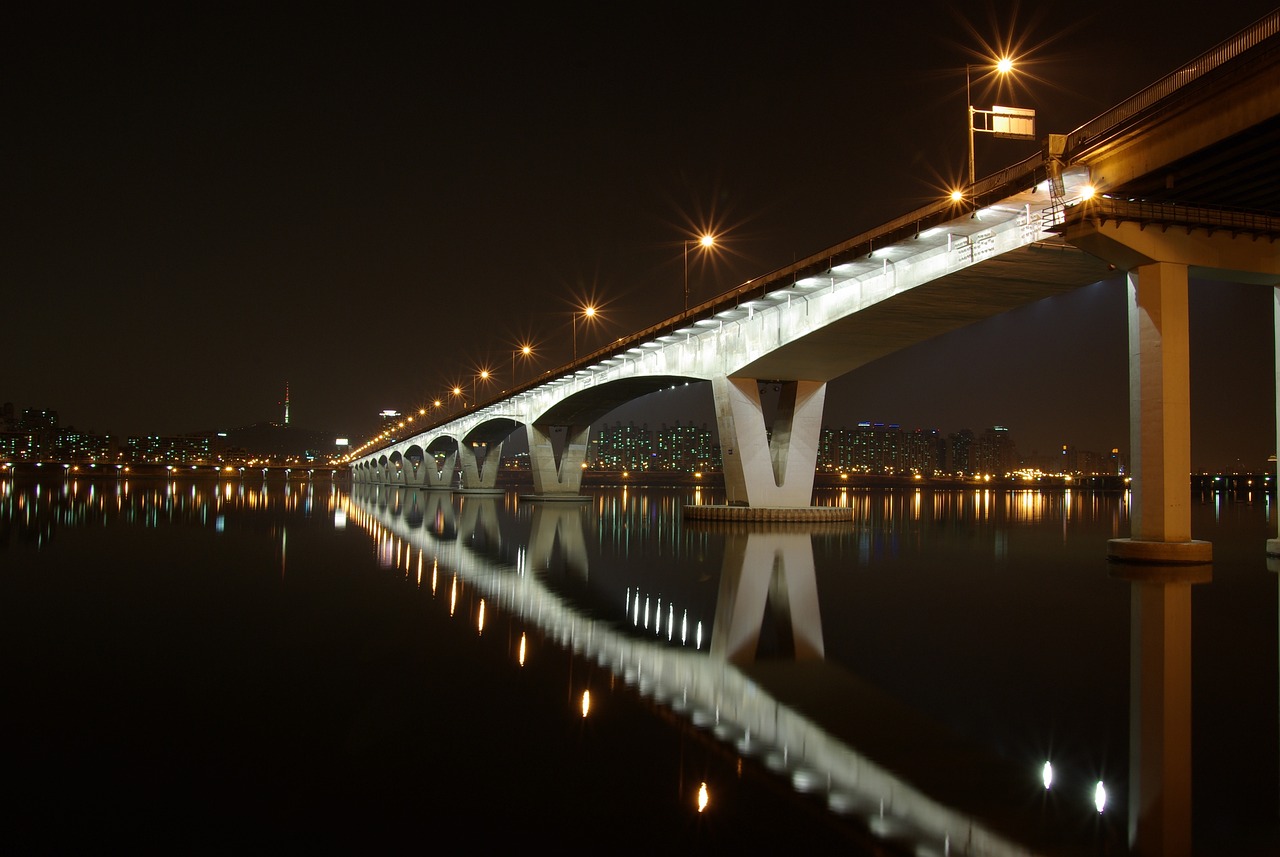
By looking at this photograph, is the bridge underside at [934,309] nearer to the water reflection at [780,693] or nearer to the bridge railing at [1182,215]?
the bridge railing at [1182,215]

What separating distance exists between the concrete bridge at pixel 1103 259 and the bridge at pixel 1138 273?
0.15ft

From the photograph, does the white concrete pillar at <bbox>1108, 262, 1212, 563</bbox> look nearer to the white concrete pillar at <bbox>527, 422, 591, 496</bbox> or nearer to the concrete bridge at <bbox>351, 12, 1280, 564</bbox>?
the concrete bridge at <bbox>351, 12, 1280, 564</bbox>

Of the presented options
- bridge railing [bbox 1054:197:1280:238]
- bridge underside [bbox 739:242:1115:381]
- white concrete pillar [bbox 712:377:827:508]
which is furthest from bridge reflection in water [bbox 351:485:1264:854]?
white concrete pillar [bbox 712:377:827:508]

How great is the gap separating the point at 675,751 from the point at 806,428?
1326 inches

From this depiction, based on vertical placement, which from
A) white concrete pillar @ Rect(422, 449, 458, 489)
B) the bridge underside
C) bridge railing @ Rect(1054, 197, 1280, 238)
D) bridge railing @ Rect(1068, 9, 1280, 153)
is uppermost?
bridge railing @ Rect(1068, 9, 1280, 153)

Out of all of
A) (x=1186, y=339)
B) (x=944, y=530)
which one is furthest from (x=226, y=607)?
(x=944, y=530)

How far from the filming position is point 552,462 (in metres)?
68.4

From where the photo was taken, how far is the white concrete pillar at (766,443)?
38.2 meters

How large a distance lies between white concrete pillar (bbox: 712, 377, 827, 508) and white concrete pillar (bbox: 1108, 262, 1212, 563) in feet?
54.7

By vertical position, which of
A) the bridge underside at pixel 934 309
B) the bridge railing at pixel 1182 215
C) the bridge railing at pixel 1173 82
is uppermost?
the bridge railing at pixel 1173 82

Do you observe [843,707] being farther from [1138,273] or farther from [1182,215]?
[1182,215]

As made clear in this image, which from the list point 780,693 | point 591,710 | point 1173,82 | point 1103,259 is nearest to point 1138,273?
point 1103,259

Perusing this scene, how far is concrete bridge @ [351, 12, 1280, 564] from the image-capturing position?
18688 mm

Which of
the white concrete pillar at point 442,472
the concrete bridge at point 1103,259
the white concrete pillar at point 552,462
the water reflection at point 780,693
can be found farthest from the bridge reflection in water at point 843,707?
the white concrete pillar at point 442,472
